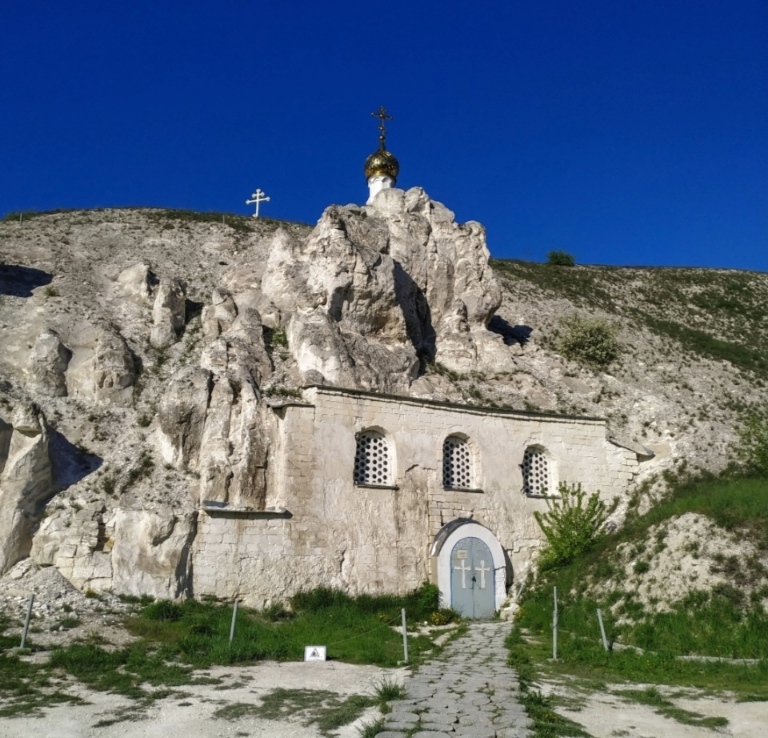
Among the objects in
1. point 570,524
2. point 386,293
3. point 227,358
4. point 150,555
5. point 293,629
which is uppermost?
point 386,293

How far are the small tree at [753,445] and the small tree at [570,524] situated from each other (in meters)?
5.37

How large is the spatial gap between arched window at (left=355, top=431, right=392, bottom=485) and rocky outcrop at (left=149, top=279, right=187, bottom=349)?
872 cm

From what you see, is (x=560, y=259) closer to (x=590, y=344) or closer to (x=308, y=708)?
(x=590, y=344)

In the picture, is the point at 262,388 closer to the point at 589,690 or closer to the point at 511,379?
the point at 511,379

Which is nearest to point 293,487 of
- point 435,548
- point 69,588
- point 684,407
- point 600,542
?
point 435,548

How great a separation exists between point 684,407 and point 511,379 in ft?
26.5

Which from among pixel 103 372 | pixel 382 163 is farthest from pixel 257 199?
pixel 103 372

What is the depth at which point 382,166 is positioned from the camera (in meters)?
38.7

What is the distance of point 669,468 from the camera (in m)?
26.6

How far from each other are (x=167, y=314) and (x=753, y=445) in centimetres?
2241

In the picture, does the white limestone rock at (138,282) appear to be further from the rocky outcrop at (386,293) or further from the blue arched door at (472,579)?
the blue arched door at (472,579)

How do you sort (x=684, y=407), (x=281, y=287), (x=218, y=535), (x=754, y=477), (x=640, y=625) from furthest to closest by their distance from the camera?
(x=684, y=407) < (x=281, y=287) < (x=754, y=477) < (x=218, y=535) < (x=640, y=625)

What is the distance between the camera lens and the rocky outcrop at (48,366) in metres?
23.7

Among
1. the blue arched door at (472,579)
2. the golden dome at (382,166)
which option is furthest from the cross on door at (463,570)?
the golden dome at (382,166)
